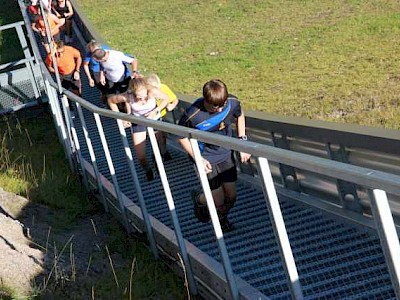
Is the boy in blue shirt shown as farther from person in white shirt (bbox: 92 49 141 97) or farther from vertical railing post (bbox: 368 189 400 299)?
person in white shirt (bbox: 92 49 141 97)

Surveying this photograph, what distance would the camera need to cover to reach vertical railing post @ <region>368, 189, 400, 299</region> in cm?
301

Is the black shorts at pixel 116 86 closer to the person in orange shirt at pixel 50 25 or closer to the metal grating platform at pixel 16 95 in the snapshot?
the person in orange shirt at pixel 50 25

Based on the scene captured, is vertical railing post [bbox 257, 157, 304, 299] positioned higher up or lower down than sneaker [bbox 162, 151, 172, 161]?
higher up

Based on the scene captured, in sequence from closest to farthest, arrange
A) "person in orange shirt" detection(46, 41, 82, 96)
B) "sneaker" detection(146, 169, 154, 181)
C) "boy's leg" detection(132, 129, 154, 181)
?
"boy's leg" detection(132, 129, 154, 181) < "sneaker" detection(146, 169, 154, 181) < "person in orange shirt" detection(46, 41, 82, 96)

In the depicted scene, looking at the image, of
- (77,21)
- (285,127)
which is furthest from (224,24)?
(285,127)

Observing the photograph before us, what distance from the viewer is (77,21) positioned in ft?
62.7

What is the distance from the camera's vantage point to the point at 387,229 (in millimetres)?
3061

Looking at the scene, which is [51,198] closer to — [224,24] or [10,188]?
[10,188]

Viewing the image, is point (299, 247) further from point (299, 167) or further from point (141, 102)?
point (141, 102)

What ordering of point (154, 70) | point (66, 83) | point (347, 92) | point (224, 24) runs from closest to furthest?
point (66, 83)
point (347, 92)
point (154, 70)
point (224, 24)

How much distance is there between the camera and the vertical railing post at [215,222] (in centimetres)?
518

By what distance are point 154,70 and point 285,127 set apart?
14.1 metres

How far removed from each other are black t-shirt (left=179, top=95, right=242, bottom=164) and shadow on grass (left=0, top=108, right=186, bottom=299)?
1.09 m

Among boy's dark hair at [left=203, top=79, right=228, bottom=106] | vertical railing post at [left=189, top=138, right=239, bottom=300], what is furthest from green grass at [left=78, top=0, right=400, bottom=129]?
vertical railing post at [left=189, top=138, right=239, bottom=300]
